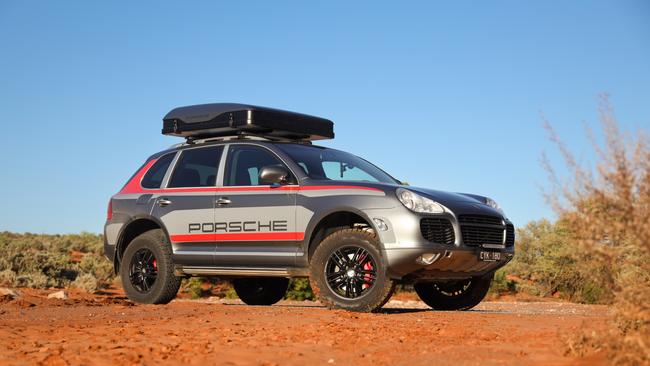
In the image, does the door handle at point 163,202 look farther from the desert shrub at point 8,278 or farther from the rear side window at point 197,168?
the desert shrub at point 8,278

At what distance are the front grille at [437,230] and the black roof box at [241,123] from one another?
2796 mm

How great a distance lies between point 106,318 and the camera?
29.5ft

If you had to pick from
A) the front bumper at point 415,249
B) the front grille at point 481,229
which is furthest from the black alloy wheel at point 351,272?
the front grille at point 481,229

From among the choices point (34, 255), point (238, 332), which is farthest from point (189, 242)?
point (34, 255)

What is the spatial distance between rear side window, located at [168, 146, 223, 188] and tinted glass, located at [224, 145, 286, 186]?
8.7 inches

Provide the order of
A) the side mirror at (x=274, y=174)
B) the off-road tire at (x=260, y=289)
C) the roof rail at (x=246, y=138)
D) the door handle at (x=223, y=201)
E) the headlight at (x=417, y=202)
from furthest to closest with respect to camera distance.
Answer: the off-road tire at (x=260, y=289) < the roof rail at (x=246, y=138) < the door handle at (x=223, y=201) < the side mirror at (x=274, y=174) < the headlight at (x=417, y=202)

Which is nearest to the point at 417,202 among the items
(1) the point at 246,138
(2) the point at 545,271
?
(1) the point at 246,138

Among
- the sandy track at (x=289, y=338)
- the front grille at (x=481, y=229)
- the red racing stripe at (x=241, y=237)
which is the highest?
the front grille at (x=481, y=229)

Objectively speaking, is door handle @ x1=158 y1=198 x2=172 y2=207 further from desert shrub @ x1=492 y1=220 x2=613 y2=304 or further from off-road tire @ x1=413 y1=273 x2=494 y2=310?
desert shrub @ x1=492 y1=220 x2=613 y2=304

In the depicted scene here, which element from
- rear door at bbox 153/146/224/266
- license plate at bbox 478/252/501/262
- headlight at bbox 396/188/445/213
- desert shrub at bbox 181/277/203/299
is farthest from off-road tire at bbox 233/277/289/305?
desert shrub at bbox 181/277/203/299

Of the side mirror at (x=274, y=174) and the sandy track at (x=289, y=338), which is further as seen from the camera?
the side mirror at (x=274, y=174)

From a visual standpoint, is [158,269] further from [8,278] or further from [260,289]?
[8,278]

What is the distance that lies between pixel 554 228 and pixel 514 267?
5.26 feet

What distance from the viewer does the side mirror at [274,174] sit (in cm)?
946
